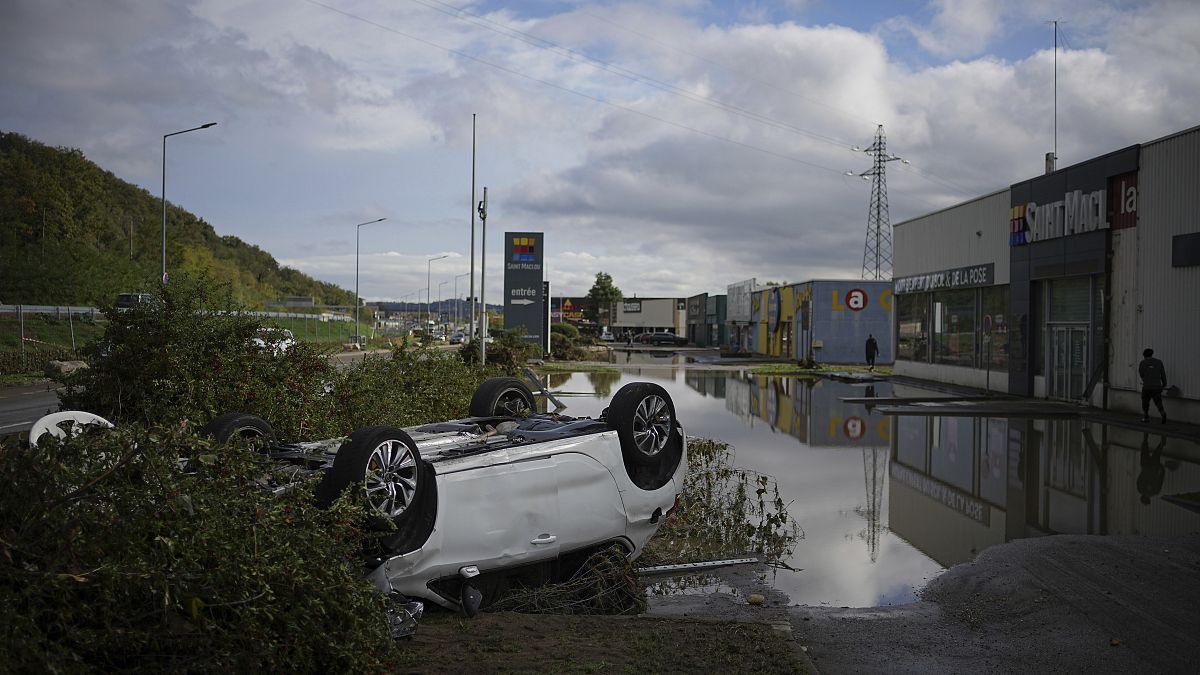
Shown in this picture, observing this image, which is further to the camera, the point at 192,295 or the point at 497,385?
the point at 192,295

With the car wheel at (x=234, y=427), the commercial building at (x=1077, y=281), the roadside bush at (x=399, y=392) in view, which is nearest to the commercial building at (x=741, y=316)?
the commercial building at (x=1077, y=281)

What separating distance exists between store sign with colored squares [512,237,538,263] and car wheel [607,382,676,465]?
134 feet

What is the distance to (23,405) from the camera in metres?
22.0

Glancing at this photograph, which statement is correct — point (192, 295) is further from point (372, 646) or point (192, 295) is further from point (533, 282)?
point (533, 282)

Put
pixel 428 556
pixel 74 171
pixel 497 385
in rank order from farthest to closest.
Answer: pixel 74 171 < pixel 497 385 < pixel 428 556

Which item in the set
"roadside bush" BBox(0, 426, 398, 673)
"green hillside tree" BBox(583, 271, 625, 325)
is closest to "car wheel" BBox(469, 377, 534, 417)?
"roadside bush" BBox(0, 426, 398, 673)

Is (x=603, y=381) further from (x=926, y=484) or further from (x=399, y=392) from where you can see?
(x=399, y=392)

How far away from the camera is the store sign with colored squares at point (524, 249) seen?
48.0m

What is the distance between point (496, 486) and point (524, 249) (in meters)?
42.7

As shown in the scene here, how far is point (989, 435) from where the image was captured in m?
19.2

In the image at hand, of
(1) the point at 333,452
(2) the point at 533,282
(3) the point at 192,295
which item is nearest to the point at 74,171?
Answer: (2) the point at 533,282

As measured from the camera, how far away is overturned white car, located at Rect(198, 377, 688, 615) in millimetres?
5441

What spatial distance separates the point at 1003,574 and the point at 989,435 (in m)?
12.1

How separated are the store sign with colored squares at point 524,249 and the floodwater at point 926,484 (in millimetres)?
24227
